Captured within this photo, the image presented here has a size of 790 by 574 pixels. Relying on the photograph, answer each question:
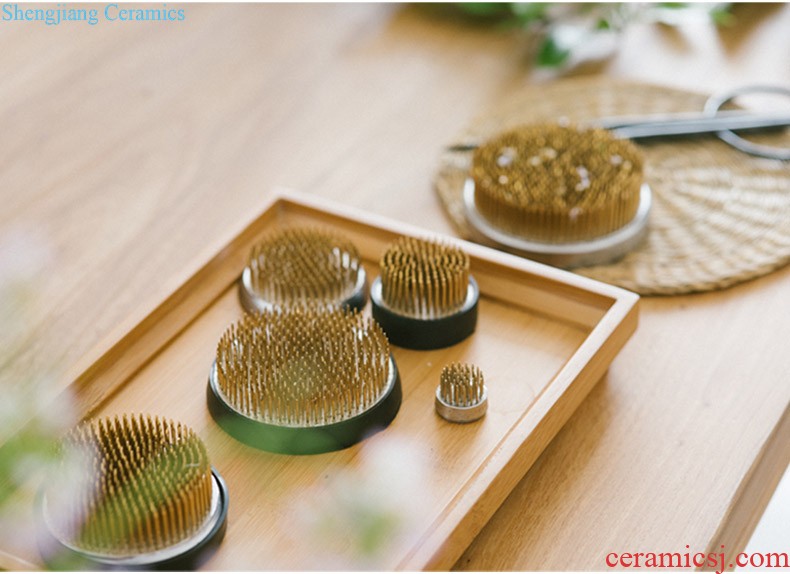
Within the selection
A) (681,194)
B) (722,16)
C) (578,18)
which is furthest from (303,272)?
(722,16)

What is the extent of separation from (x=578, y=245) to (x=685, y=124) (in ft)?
0.93

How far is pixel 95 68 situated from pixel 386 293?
2.10 feet

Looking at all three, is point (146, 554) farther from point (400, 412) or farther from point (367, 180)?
point (367, 180)

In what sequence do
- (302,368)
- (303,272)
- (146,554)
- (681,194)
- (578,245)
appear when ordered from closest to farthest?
(146,554), (302,368), (303,272), (578,245), (681,194)

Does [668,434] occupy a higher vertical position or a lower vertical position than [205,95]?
lower

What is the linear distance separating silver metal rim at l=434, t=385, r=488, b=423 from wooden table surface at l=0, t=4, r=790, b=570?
2.3 inches

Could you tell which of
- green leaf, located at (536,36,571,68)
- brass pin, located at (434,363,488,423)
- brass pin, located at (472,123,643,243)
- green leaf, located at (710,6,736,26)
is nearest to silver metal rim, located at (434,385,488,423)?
Answer: brass pin, located at (434,363,488,423)

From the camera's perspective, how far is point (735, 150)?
1167 millimetres

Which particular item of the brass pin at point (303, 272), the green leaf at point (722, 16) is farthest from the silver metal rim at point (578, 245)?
the green leaf at point (722, 16)

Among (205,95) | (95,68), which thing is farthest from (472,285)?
(95,68)

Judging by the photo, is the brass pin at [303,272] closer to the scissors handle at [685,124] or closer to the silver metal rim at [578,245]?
the silver metal rim at [578,245]

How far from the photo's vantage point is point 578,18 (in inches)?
56.1

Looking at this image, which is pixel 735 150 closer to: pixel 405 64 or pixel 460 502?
pixel 405 64

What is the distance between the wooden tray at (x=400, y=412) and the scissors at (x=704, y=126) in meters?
0.30
